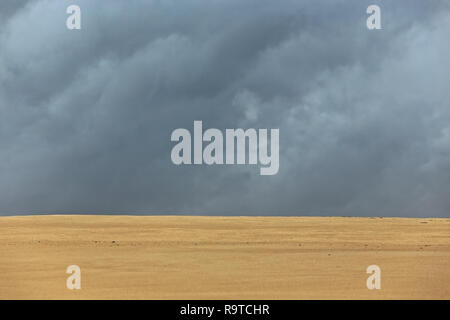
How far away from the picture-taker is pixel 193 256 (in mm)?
25688

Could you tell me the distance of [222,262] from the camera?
23609 mm

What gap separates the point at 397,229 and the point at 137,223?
59.2 feet

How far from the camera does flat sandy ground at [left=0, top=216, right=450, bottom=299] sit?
18133 mm

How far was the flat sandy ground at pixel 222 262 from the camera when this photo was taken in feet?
59.5
